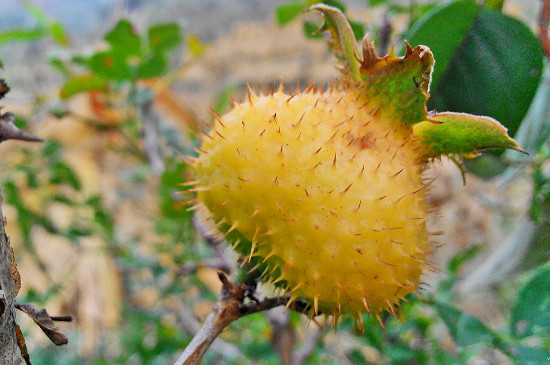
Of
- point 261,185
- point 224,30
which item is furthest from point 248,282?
point 224,30

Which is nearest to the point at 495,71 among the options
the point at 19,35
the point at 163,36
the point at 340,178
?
the point at 340,178

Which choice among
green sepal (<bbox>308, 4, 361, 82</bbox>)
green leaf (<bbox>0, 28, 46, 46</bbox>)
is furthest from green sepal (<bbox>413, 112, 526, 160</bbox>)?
green leaf (<bbox>0, 28, 46, 46</bbox>)

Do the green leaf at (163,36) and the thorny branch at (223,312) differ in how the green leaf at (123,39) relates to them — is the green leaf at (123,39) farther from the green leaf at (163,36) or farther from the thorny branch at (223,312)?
the thorny branch at (223,312)

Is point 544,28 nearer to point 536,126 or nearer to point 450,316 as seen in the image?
point 536,126

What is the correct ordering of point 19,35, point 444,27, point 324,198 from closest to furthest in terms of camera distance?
point 324,198 < point 444,27 < point 19,35

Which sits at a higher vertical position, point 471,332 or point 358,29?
point 358,29

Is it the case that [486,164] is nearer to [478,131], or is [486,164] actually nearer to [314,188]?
[478,131]

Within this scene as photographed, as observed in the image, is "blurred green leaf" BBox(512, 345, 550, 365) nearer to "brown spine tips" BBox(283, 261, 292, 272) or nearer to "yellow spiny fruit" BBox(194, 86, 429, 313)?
"yellow spiny fruit" BBox(194, 86, 429, 313)
